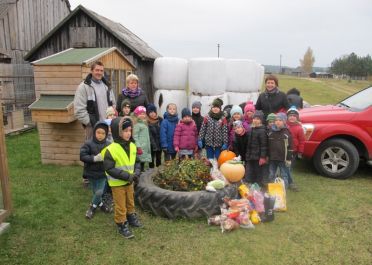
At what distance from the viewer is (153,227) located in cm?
429

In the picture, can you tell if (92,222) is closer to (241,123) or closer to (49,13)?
(241,123)

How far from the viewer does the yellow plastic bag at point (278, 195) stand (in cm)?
484

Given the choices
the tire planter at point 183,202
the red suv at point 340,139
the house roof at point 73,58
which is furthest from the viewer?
the house roof at point 73,58

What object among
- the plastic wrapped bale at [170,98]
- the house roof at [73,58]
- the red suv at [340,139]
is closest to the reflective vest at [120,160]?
the house roof at [73,58]

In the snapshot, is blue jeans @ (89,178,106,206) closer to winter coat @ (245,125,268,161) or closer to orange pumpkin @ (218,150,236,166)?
orange pumpkin @ (218,150,236,166)

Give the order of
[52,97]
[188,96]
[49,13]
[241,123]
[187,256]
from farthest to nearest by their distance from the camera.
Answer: [49,13], [188,96], [52,97], [241,123], [187,256]

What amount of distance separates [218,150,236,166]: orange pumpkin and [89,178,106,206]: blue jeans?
6.34 feet

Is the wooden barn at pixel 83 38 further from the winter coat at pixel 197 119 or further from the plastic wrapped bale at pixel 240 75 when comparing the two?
the winter coat at pixel 197 119

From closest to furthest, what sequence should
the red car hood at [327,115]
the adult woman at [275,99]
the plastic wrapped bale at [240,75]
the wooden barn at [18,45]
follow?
the adult woman at [275,99]
the red car hood at [327,115]
the plastic wrapped bale at [240,75]
the wooden barn at [18,45]

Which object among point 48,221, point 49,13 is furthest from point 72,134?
point 49,13

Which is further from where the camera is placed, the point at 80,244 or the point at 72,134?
the point at 72,134

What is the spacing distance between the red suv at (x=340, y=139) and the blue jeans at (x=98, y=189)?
12.3 ft

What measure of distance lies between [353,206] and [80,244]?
3918mm

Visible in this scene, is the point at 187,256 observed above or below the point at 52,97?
below
